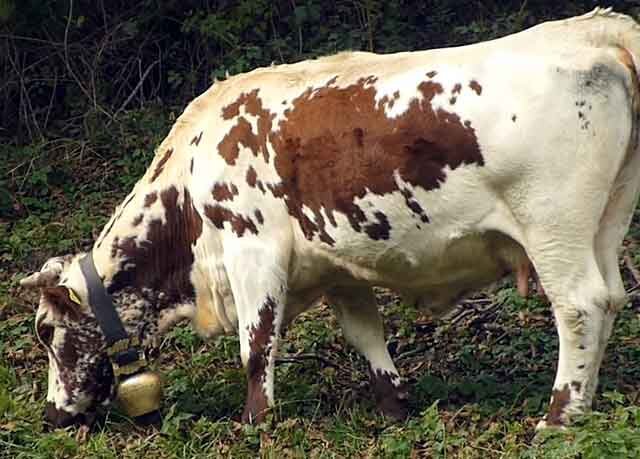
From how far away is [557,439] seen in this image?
245 inches

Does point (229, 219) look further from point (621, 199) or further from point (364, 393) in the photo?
point (621, 199)

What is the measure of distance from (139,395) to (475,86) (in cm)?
264

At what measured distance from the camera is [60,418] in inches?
305

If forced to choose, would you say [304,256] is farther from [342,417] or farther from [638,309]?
[638,309]

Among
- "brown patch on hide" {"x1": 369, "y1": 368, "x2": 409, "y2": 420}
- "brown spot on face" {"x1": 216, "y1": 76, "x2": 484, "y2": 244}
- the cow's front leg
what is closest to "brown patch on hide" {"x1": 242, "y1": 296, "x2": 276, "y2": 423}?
the cow's front leg

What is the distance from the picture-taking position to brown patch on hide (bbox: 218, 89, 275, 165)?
732cm

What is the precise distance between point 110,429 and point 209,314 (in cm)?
84

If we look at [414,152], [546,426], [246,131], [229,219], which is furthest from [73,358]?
[546,426]

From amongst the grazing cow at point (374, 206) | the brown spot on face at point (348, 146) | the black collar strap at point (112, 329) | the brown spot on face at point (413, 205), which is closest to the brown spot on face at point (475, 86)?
the grazing cow at point (374, 206)

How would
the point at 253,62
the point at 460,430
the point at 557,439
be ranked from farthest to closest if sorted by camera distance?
1. the point at 253,62
2. the point at 460,430
3. the point at 557,439

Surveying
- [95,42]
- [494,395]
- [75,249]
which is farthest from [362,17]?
[494,395]

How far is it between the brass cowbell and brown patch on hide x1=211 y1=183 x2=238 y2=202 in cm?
116

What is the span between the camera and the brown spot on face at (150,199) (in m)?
7.81

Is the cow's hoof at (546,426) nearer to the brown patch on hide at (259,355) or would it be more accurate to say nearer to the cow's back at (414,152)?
the cow's back at (414,152)
